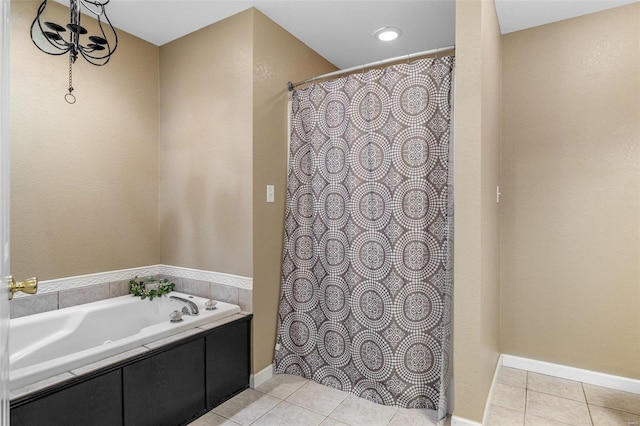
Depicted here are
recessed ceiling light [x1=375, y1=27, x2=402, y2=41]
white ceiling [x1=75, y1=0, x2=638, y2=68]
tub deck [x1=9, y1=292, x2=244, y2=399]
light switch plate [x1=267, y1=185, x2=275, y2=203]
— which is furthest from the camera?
recessed ceiling light [x1=375, y1=27, x2=402, y2=41]

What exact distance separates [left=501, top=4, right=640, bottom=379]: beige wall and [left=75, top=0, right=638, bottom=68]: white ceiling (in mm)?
→ 217

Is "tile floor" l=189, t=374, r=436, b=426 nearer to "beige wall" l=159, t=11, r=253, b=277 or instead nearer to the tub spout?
the tub spout

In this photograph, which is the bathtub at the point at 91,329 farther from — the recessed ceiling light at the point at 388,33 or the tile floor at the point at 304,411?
the recessed ceiling light at the point at 388,33

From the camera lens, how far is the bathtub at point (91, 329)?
1772mm

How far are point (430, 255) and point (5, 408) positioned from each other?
6.15 ft

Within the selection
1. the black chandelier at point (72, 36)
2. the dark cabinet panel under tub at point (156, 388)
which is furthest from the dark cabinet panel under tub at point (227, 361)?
the black chandelier at point (72, 36)

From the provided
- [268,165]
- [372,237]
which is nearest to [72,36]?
[268,165]

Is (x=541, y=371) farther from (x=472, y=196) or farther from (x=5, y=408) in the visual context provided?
(x=5, y=408)

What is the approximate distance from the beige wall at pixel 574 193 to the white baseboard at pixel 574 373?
4 centimetres

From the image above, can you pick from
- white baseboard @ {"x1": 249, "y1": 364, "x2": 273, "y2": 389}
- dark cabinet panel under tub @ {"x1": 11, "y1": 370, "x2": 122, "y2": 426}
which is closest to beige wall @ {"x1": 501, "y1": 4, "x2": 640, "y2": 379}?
white baseboard @ {"x1": 249, "y1": 364, "x2": 273, "y2": 389}

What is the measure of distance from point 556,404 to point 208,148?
9.17 ft

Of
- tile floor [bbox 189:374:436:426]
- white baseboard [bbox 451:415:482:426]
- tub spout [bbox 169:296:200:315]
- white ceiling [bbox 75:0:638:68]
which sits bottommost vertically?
tile floor [bbox 189:374:436:426]

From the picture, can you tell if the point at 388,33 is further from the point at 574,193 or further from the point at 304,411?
the point at 304,411

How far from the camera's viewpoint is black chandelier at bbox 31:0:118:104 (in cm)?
172
